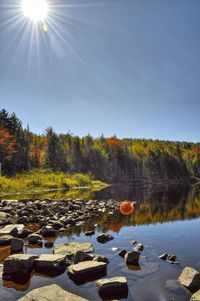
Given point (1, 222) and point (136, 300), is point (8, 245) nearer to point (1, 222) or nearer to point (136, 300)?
point (1, 222)

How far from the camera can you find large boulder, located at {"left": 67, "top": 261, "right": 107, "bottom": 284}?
9770 mm

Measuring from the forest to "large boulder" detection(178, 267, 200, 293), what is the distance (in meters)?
56.5

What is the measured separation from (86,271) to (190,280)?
333cm

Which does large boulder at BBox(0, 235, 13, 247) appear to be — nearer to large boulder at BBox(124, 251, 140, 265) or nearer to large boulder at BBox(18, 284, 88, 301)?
large boulder at BBox(124, 251, 140, 265)

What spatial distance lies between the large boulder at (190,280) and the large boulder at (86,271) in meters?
2.62

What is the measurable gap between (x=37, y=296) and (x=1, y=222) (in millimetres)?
11082

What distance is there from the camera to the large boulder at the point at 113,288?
8.73 m

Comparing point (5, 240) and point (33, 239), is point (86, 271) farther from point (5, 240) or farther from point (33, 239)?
point (5, 240)

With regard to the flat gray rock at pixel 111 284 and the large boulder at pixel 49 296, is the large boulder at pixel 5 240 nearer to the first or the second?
the large boulder at pixel 49 296

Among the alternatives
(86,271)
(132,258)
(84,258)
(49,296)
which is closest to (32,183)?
(84,258)

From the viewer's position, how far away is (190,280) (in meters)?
9.23

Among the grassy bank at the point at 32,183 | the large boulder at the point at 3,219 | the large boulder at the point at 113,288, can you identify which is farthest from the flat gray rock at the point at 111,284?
the grassy bank at the point at 32,183

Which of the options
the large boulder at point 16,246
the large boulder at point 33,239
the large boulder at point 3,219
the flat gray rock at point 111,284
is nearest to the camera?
the flat gray rock at point 111,284

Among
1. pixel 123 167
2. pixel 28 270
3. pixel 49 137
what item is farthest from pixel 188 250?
pixel 123 167
